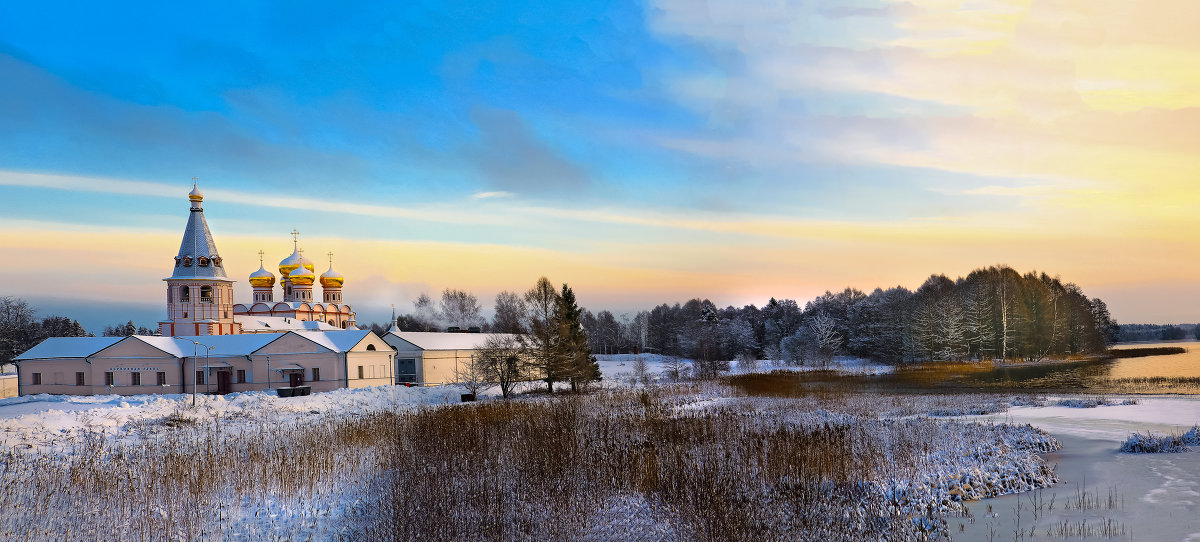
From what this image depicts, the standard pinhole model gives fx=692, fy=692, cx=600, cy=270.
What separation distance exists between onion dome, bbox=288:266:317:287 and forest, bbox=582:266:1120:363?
45.1 m

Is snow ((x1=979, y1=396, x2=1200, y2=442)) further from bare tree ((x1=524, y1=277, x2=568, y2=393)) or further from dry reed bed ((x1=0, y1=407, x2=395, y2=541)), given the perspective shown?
bare tree ((x1=524, y1=277, x2=568, y2=393))

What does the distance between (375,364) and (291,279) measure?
28.7 meters

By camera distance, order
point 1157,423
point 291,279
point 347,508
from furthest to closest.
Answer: point 291,279 < point 1157,423 < point 347,508

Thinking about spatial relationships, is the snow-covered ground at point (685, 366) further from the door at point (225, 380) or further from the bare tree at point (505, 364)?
the door at point (225, 380)

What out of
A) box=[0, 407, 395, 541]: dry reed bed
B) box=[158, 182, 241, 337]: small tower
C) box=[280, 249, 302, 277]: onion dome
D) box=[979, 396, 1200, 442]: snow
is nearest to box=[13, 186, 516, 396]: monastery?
box=[158, 182, 241, 337]: small tower

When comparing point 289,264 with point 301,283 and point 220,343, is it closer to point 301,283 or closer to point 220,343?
point 301,283

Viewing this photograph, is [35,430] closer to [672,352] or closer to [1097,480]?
[1097,480]

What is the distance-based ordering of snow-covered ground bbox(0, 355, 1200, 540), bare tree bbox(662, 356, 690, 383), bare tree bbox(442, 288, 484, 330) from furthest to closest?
1. bare tree bbox(442, 288, 484, 330)
2. bare tree bbox(662, 356, 690, 383)
3. snow-covered ground bbox(0, 355, 1200, 540)

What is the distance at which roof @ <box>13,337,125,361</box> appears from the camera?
45406mm

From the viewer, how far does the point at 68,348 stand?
151 ft

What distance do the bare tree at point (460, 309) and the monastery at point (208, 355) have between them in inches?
2476

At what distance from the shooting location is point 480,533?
8992 mm

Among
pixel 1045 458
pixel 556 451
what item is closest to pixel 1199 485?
pixel 1045 458

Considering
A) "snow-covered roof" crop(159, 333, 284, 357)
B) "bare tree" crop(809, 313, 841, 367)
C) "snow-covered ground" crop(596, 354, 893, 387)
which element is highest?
"snow-covered roof" crop(159, 333, 284, 357)
